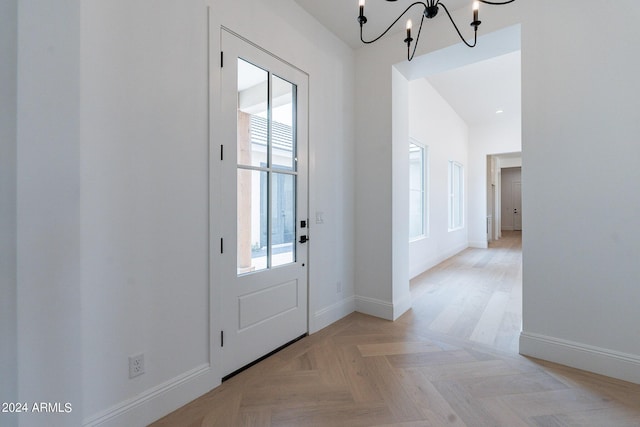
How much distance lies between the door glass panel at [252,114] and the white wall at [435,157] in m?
3.23

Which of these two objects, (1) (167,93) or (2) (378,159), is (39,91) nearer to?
(1) (167,93)

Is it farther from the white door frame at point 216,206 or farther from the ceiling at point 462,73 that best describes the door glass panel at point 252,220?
the ceiling at point 462,73

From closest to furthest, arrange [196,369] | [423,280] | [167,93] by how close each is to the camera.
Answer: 1. [167,93]
2. [196,369]
3. [423,280]

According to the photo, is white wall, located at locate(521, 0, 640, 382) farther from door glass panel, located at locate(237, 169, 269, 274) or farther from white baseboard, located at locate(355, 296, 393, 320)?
door glass panel, located at locate(237, 169, 269, 274)

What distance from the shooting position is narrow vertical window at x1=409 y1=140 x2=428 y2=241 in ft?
17.5

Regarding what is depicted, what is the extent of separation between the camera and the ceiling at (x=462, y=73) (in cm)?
263

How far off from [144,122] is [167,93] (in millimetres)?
242

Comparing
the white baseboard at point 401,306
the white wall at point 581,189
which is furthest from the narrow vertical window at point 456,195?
the white wall at point 581,189

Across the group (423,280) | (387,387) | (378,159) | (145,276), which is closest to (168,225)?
(145,276)

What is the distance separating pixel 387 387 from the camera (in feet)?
6.42

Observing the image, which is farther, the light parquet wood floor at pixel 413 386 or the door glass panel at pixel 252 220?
the door glass panel at pixel 252 220

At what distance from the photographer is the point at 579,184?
7.10 feet

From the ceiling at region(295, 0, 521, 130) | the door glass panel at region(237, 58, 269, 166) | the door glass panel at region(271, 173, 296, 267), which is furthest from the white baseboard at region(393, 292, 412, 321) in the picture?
the ceiling at region(295, 0, 521, 130)

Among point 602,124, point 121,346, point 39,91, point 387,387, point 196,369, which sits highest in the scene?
point 602,124
